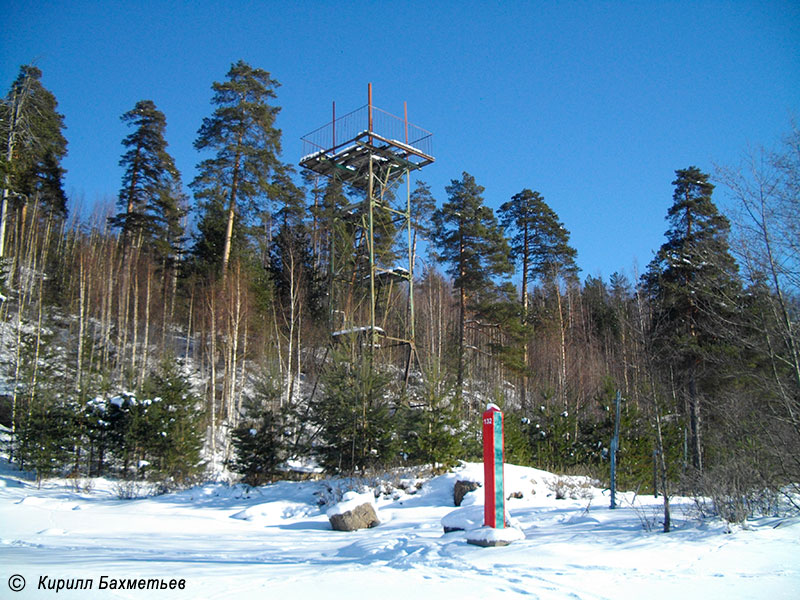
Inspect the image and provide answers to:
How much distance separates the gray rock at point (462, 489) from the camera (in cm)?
1218

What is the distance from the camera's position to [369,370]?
15.5 m

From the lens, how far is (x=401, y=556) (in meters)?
6.59

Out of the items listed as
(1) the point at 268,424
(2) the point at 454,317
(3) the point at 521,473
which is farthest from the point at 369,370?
(2) the point at 454,317

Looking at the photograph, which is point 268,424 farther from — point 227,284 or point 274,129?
point 274,129

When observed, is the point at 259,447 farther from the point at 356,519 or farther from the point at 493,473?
the point at 493,473

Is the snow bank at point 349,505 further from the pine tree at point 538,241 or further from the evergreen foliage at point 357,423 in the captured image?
the pine tree at point 538,241

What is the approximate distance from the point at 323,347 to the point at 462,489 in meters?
16.4

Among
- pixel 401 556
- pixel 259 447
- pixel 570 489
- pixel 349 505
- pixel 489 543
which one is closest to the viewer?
pixel 401 556

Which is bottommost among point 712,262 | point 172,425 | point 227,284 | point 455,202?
point 172,425

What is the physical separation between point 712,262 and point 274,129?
23132mm

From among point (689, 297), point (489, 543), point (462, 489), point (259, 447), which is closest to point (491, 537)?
point (489, 543)

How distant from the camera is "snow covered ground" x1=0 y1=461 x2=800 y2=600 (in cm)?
494

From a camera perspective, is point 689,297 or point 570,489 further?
point 689,297

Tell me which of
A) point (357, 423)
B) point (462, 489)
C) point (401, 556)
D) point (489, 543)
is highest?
point (357, 423)
